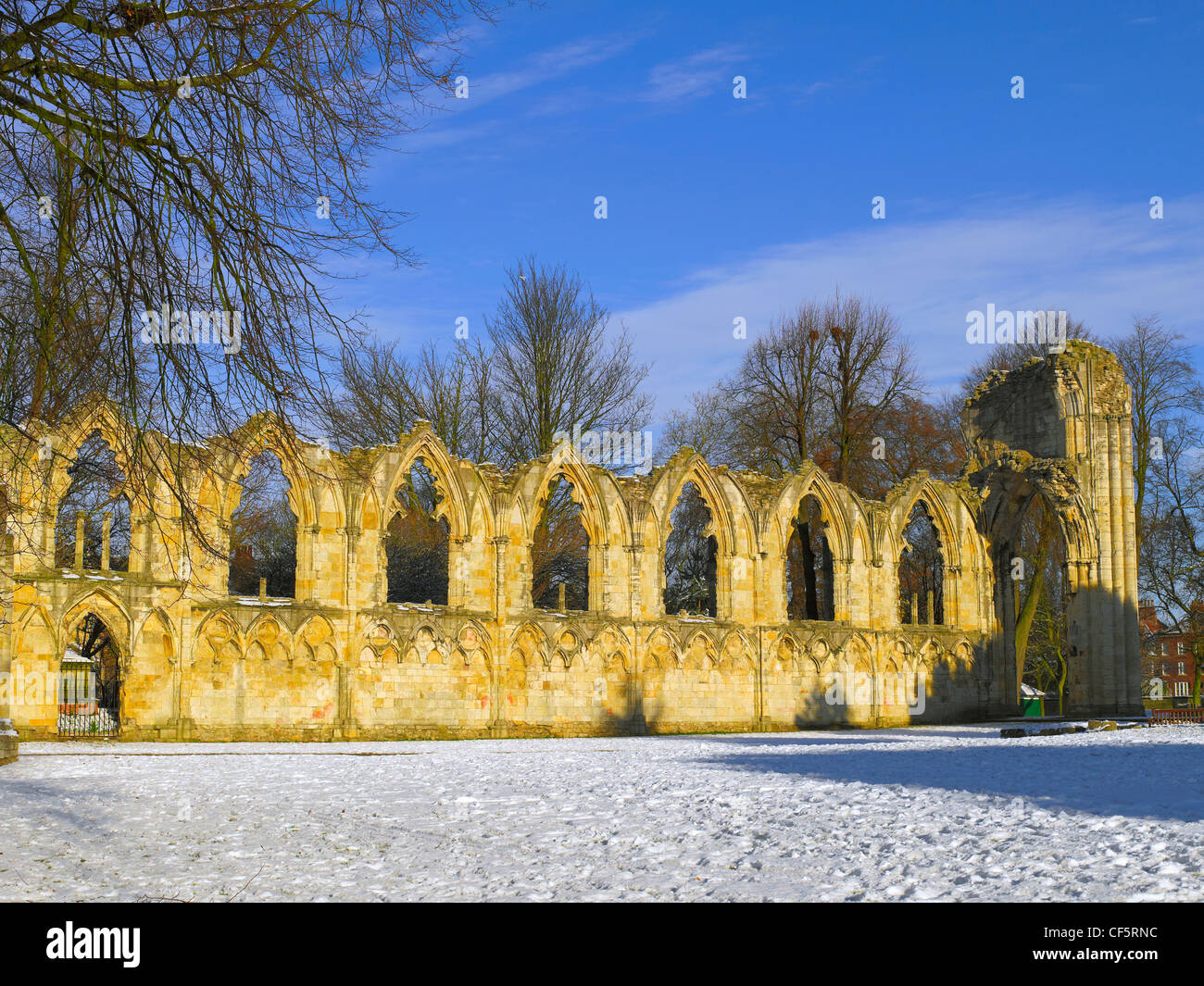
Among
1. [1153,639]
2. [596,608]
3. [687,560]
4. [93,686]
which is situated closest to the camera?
[596,608]

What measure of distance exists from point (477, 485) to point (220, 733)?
5.40 metres

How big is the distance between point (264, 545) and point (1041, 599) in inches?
813

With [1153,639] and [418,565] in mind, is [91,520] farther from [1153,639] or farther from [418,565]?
[1153,639]

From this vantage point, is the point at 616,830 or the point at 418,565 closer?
the point at 616,830

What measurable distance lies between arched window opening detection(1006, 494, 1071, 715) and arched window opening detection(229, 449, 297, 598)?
1532 centimetres

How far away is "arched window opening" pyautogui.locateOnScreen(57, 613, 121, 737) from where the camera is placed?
20.0 meters

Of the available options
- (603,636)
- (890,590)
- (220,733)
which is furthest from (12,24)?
(890,590)

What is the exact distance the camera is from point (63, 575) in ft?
54.0

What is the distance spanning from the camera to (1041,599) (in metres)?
34.0

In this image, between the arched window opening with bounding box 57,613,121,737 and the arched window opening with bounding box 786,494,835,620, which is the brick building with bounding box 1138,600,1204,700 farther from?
the arched window opening with bounding box 57,613,121,737

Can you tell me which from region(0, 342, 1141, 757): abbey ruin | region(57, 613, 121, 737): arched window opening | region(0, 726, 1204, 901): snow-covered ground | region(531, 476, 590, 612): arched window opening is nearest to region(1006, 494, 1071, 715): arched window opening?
region(0, 342, 1141, 757): abbey ruin

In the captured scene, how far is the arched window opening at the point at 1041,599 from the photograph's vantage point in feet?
94.4

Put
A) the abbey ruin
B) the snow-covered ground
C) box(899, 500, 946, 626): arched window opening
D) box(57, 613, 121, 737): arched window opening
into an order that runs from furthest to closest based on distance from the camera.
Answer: box(899, 500, 946, 626): arched window opening < box(57, 613, 121, 737): arched window opening < the abbey ruin < the snow-covered ground

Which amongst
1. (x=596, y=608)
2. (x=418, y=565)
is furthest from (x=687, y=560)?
(x=596, y=608)
